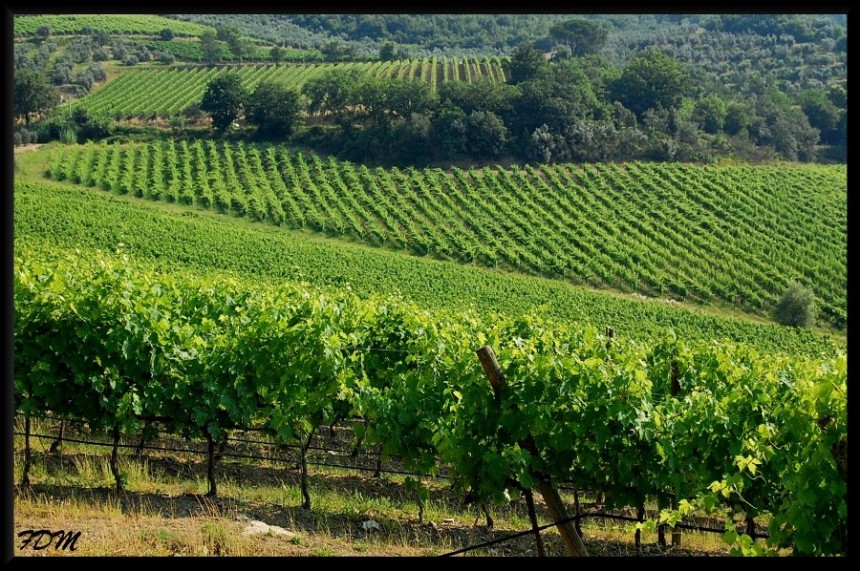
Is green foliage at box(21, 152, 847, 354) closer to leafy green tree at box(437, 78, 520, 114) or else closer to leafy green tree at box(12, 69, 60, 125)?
leafy green tree at box(12, 69, 60, 125)

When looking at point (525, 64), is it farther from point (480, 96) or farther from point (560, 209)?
point (560, 209)

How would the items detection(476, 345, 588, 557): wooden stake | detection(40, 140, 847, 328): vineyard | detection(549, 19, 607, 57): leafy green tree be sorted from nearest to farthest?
detection(476, 345, 588, 557): wooden stake
detection(40, 140, 847, 328): vineyard
detection(549, 19, 607, 57): leafy green tree

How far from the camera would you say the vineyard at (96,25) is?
104438 millimetres

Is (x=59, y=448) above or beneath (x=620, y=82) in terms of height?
beneath

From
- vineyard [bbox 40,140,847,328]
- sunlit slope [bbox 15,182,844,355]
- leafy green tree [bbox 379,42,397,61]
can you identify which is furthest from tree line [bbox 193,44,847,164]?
leafy green tree [bbox 379,42,397,61]

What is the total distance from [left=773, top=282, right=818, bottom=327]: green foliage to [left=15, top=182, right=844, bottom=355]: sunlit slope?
5.11ft

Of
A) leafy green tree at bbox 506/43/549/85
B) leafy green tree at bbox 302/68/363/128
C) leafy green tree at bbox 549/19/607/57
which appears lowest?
leafy green tree at bbox 302/68/363/128

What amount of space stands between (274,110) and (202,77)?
24.9 meters

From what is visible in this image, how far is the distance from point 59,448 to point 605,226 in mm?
42614

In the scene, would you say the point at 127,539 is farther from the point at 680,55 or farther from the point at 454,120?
the point at 680,55

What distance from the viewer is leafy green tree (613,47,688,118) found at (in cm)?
7712

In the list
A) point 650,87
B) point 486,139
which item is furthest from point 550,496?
point 650,87

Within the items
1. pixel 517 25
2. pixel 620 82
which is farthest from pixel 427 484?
pixel 517 25

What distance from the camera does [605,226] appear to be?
50.6 meters
